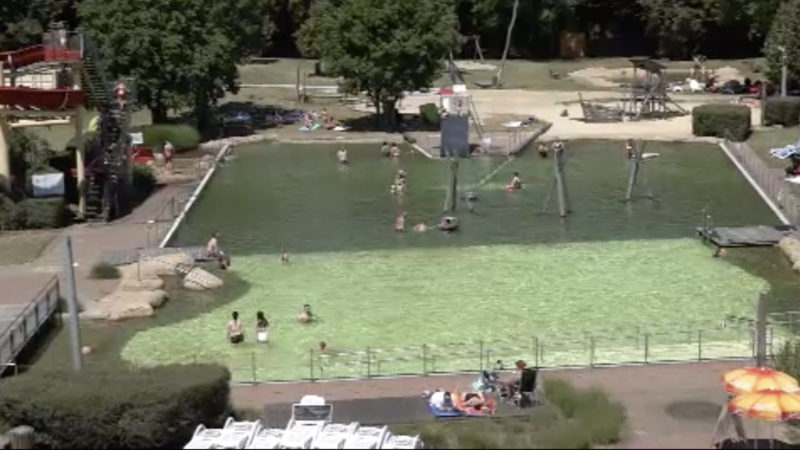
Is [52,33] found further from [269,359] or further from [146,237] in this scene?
[269,359]

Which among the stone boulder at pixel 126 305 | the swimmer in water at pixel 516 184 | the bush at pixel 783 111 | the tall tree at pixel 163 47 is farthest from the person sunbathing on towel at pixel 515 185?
the stone boulder at pixel 126 305

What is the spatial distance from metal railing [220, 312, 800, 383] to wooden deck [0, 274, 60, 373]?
5.47 meters

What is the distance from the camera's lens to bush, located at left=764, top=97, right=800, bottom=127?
67125 mm

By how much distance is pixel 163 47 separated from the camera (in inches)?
2566

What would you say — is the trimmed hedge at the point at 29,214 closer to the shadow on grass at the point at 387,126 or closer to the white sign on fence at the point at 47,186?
the white sign on fence at the point at 47,186

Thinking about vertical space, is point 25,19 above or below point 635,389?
above

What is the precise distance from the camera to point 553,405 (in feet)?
87.2

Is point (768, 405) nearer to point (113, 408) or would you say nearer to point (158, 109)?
point (113, 408)

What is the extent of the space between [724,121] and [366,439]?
1917 inches

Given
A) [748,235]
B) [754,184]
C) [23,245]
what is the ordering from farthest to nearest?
1. [754,184]
2. [23,245]
3. [748,235]

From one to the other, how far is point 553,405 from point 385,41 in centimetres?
4482

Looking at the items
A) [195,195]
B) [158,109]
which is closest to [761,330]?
[195,195]

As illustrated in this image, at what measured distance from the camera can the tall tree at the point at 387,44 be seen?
6869cm

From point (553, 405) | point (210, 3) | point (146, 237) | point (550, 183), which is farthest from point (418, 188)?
point (553, 405)
